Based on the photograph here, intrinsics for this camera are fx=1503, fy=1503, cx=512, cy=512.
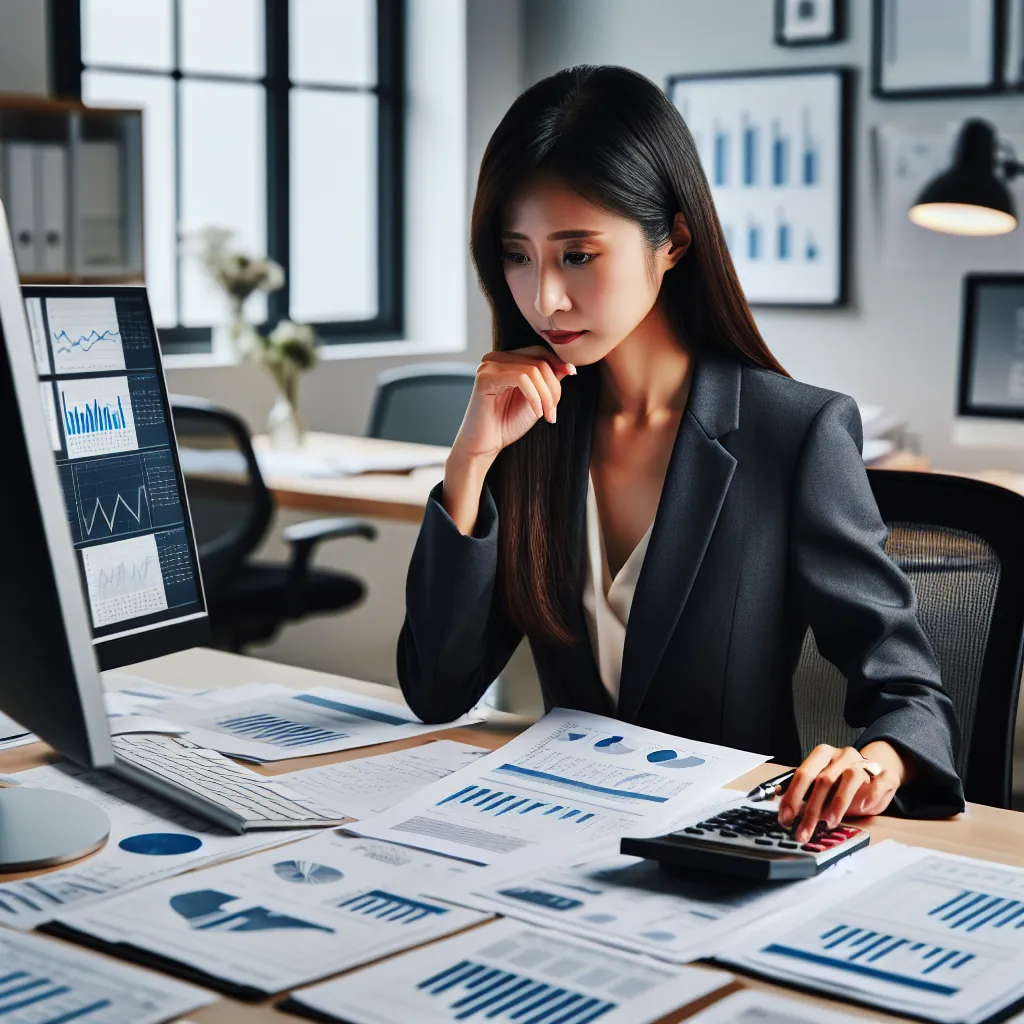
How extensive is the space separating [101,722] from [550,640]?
0.65 m

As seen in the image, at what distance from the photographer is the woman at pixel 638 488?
1.40 m

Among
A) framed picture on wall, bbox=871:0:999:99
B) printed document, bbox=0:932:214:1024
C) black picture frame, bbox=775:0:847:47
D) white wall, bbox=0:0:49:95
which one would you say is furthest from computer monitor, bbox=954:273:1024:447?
printed document, bbox=0:932:214:1024

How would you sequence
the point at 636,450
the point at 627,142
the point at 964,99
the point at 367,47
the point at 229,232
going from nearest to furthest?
the point at 627,142 → the point at 636,450 → the point at 229,232 → the point at 964,99 → the point at 367,47

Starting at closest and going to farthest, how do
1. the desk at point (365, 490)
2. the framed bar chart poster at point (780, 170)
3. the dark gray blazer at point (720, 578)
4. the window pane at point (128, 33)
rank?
the dark gray blazer at point (720, 578) < the desk at point (365, 490) < the window pane at point (128, 33) < the framed bar chart poster at point (780, 170)

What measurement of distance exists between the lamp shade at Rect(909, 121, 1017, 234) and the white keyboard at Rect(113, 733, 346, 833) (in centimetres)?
295

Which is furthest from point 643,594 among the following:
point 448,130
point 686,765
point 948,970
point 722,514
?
point 448,130

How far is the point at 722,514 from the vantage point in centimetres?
148

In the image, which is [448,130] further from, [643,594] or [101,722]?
[101,722]

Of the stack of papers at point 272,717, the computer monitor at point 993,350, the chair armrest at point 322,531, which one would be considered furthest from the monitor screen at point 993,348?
the stack of papers at point 272,717

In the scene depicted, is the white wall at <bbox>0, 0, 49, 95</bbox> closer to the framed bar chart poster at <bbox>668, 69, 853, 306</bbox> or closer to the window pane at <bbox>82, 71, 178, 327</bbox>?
the window pane at <bbox>82, 71, 178, 327</bbox>

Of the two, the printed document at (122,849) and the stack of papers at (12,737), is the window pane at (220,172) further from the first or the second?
the printed document at (122,849)

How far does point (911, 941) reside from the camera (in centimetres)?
93

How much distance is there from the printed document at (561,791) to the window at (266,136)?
9.57 feet

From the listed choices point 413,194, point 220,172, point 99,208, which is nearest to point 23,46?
point 99,208
